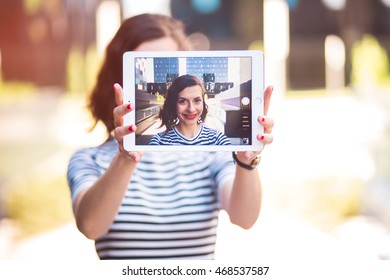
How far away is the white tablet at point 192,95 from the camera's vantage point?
3.99ft

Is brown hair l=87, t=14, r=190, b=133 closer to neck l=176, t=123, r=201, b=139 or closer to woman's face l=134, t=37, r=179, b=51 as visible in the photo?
woman's face l=134, t=37, r=179, b=51

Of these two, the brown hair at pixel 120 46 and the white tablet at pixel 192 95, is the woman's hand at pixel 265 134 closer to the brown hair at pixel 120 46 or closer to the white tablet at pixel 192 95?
the white tablet at pixel 192 95

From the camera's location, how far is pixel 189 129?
4.07 ft

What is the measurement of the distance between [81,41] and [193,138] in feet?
11.4

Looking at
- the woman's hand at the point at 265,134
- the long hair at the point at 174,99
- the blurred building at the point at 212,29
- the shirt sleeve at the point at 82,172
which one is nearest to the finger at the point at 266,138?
the woman's hand at the point at 265,134

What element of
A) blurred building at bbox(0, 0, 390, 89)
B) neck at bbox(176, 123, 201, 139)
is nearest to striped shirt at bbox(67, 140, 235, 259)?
neck at bbox(176, 123, 201, 139)

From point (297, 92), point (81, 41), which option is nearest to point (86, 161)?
point (81, 41)

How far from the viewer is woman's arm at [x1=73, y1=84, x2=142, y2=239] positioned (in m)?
1.15

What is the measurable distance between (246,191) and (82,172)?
319mm

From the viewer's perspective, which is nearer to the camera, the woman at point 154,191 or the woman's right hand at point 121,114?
the woman's right hand at point 121,114

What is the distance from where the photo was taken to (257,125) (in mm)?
1209

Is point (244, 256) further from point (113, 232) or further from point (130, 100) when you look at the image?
point (130, 100)

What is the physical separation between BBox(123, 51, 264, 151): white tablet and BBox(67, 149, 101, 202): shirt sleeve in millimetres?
143

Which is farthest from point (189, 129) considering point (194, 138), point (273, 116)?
point (273, 116)
